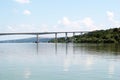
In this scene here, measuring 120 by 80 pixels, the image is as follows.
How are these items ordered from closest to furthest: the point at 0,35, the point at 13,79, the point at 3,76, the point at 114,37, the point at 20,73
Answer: the point at 13,79
the point at 3,76
the point at 20,73
the point at 0,35
the point at 114,37

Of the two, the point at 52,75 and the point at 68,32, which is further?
the point at 68,32

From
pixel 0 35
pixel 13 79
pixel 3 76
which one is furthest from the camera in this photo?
pixel 0 35

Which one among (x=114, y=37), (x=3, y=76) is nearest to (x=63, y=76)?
(x=3, y=76)

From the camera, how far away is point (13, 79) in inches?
969

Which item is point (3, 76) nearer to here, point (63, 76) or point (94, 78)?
point (63, 76)

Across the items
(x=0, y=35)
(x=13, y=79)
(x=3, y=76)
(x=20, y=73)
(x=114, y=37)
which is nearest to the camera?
(x=13, y=79)

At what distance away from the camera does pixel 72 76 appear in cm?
2642

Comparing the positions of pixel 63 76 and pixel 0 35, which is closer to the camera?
pixel 63 76

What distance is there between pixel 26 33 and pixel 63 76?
163 meters

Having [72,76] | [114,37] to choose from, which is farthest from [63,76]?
[114,37]

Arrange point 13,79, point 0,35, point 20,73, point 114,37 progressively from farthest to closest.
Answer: point 114,37 < point 0,35 < point 20,73 < point 13,79

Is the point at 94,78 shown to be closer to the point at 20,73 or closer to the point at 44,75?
the point at 44,75

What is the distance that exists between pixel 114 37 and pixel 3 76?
Result: 176m

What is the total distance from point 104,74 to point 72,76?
2819mm
